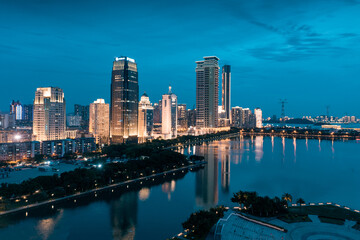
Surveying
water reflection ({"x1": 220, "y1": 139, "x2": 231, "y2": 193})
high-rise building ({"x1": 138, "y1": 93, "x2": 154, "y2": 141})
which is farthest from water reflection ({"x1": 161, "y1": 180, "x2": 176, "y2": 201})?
high-rise building ({"x1": 138, "y1": 93, "x2": 154, "y2": 141})

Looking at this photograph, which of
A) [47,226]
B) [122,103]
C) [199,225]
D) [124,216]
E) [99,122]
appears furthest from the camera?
[99,122]

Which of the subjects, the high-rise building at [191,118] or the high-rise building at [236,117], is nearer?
the high-rise building at [191,118]

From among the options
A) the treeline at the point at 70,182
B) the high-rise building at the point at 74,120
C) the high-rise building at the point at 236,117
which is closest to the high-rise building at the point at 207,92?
the high-rise building at the point at 236,117

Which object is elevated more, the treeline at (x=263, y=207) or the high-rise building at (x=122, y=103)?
the high-rise building at (x=122, y=103)

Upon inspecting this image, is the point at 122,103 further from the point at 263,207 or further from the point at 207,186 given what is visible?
the point at 263,207

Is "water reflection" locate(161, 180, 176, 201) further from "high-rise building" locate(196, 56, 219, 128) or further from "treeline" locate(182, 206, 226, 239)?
"high-rise building" locate(196, 56, 219, 128)

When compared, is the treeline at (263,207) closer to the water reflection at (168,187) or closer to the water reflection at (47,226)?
the water reflection at (168,187)

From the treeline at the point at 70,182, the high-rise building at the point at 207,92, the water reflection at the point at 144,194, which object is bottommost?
Result: the water reflection at the point at 144,194

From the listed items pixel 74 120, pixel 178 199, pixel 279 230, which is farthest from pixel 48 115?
pixel 74 120
